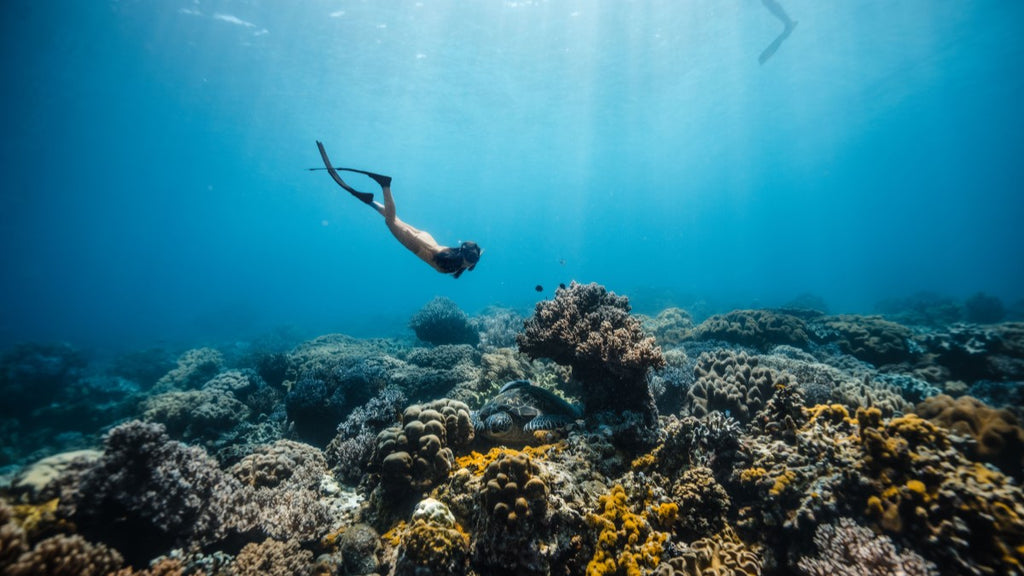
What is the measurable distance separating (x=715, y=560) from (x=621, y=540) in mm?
912

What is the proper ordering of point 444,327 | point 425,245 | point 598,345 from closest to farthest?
point 598,345 → point 425,245 → point 444,327

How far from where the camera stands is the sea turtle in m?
5.78

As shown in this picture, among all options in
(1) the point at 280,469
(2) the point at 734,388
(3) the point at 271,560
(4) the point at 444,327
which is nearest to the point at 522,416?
(3) the point at 271,560

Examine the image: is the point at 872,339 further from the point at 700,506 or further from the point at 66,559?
the point at 66,559

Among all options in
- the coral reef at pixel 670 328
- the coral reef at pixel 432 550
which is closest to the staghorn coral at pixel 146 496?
the coral reef at pixel 432 550

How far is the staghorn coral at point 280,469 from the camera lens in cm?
578

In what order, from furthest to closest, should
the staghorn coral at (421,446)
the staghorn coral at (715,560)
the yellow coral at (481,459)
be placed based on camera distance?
the staghorn coral at (421,446) < the yellow coral at (481,459) < the staghorn coral at (715,560)

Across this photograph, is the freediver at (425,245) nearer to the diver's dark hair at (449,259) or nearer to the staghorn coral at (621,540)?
the diver's dark hair at (449,259)

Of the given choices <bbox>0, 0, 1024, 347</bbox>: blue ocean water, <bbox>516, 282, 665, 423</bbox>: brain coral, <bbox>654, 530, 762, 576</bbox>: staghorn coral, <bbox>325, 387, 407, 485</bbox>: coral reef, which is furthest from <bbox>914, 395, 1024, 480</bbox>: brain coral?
<bbox>0, 0, 1024, 347</bbox>: blue ocean water

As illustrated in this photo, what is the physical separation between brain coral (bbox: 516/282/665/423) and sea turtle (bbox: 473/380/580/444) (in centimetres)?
71

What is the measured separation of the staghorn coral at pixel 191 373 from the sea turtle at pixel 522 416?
17232mm

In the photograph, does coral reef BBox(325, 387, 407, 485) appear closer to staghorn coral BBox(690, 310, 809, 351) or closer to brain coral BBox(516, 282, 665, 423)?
brain coral BBox(516, 282, 665, 423)

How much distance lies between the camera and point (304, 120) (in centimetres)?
4519

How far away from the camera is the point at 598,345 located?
611 cm
